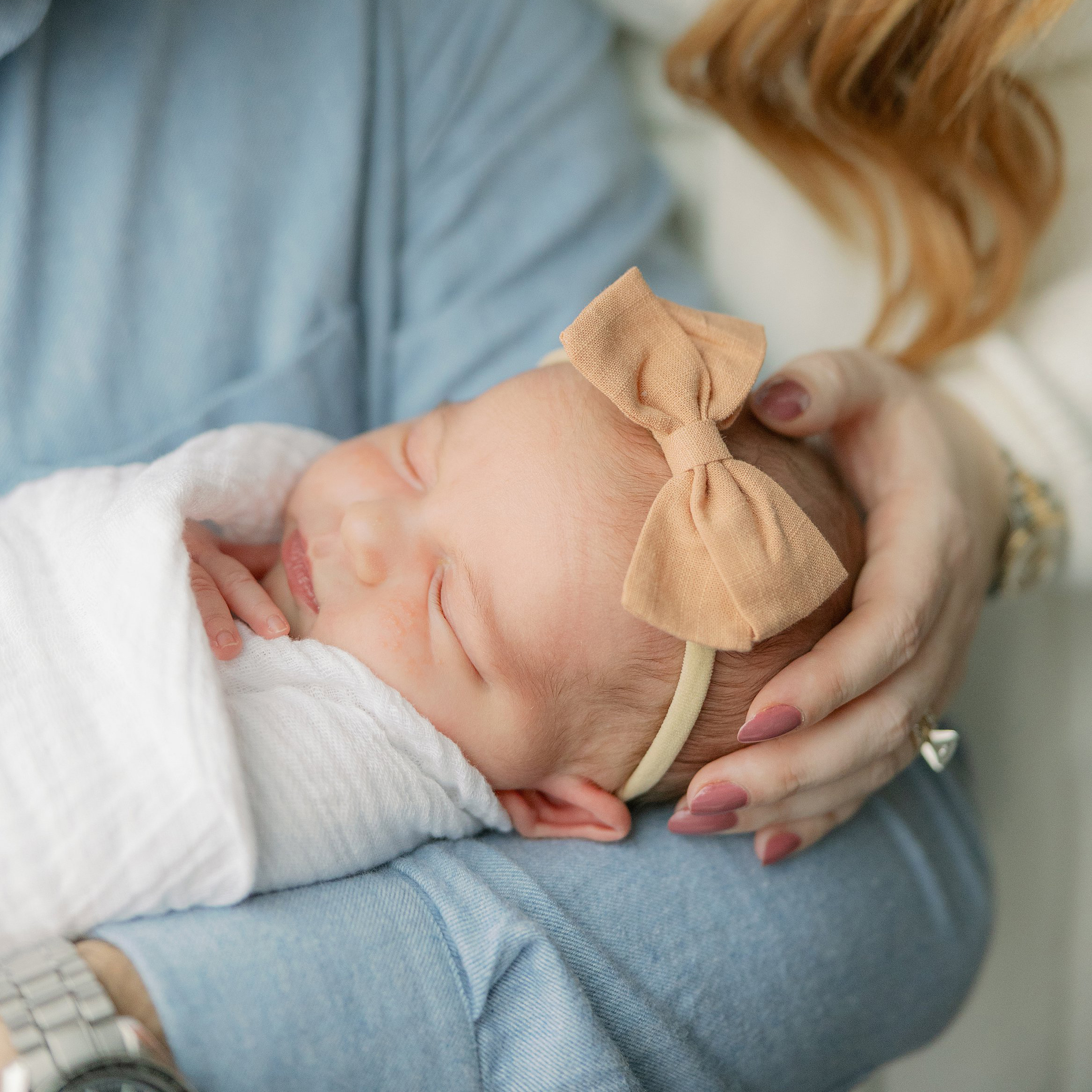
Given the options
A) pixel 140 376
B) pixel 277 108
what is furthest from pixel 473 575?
pixel 277 108

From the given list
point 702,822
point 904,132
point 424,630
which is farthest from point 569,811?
point 904,132

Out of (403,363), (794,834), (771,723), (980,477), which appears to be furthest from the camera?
(403,363)

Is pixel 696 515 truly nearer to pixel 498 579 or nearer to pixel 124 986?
pixel 498 579

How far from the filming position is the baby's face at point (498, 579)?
0.88 m

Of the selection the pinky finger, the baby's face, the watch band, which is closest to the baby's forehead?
the baby's face

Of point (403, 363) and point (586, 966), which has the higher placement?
point (403, 363)

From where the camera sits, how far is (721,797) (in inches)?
34.2

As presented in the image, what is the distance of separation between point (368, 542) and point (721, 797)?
0.42 m

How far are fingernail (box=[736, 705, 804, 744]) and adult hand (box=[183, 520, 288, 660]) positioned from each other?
1.51ft

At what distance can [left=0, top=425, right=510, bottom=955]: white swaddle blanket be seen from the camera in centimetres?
71

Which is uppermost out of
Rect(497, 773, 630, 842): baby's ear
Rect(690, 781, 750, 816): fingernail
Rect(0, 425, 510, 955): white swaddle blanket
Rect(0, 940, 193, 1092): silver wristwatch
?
Rect(0, 425, 510, 955): white swaddle blanket

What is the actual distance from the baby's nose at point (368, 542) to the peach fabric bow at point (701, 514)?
0.25m

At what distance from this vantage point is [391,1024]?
2.34 feet

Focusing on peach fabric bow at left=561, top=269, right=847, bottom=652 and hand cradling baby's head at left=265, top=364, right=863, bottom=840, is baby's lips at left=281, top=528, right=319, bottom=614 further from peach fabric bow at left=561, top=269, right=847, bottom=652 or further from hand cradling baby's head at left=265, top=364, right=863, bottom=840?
peach fabric bow at left=561, top=269, right=847, bottom=652
